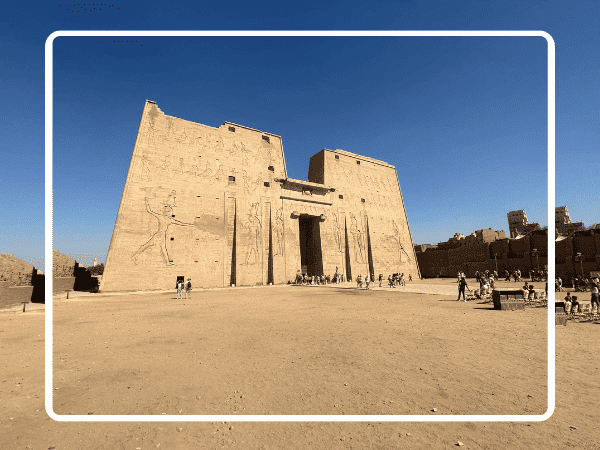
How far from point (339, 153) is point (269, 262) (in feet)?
60.4

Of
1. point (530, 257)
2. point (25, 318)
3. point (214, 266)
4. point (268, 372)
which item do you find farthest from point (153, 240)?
point (530, 257)

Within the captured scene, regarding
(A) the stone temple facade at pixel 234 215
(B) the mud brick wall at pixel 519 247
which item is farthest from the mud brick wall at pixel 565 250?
(A) the stone temple facade at pixel 234 215

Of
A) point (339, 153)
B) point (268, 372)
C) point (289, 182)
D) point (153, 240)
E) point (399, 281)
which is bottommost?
point (399, 281)

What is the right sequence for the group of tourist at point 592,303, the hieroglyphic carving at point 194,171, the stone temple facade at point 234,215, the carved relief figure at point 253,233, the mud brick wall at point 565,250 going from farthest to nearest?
the carved relief figure at point 253,233
the hieroglyphic carving at point 194,171
the mud brick wall at point 565,250
the stone temple facade at point 234,215
the group of tourist at point 592,303

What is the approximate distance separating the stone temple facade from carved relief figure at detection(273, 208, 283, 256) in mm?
120

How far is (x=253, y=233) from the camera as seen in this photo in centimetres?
2934

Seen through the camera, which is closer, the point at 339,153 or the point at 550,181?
the point at 550,181

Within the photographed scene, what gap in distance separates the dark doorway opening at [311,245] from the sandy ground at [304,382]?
972 inches

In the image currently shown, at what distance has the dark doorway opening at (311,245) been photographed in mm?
33375

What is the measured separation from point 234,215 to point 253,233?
109 inches

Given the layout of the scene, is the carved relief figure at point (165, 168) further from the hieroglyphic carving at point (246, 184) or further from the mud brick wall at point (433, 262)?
the mud brick wall at point (433, 262)

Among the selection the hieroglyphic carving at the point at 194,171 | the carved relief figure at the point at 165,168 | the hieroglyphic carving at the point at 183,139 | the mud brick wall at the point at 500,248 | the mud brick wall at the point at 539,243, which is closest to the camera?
the carved relief figure at the point at 165,168

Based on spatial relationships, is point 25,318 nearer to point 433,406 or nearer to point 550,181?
point 433,406

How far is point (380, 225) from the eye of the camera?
130ft
